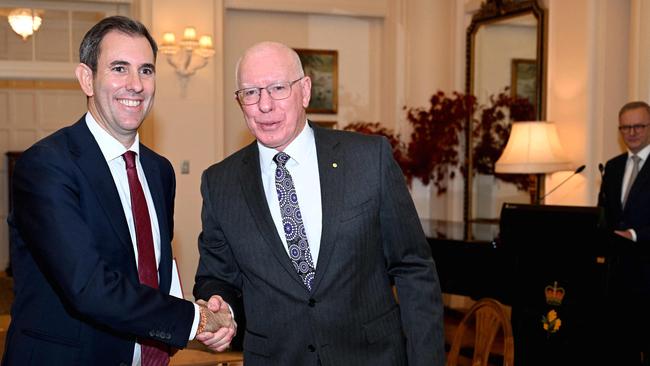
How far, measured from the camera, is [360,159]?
2453 mm

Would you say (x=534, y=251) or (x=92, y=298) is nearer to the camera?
(x=92, y=298)

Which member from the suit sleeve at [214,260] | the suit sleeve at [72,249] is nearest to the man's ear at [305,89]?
the suit sleeve at [214,260]

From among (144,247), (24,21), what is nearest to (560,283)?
(144,247)

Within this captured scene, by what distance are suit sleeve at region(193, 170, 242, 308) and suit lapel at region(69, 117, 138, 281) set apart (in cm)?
41

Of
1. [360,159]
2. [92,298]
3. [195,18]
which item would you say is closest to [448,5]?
[195,18]

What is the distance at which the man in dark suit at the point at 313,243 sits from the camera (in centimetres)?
233

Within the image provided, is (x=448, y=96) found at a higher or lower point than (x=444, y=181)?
higher

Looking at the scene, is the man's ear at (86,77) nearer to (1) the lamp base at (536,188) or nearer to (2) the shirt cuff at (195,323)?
(2) the shirt cuff at (195,323)

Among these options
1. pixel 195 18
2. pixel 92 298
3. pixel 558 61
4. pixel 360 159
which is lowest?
pixel 92 298

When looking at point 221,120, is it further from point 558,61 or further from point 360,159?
point 360,159

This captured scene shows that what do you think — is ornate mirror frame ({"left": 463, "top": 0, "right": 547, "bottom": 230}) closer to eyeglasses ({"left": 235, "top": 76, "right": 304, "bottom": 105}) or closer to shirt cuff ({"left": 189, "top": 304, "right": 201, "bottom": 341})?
eyeglasses ({"left": 235, "top": 76, "right": 304, "bottom": 105})

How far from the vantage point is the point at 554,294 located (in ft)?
16.3

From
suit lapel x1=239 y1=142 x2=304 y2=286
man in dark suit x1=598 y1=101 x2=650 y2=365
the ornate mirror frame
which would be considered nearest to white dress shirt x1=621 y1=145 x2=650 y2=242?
man in dark suit x1=598 y1=101 x2=650 y2=365

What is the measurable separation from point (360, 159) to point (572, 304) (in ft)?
9.51
